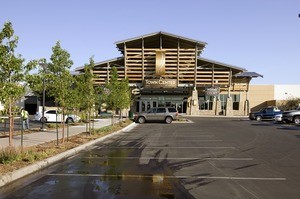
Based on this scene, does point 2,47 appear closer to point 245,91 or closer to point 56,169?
point 56,169

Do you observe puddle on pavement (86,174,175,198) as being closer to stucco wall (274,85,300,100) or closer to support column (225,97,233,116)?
support column (225,97,233,116)

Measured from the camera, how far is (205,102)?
63.4m

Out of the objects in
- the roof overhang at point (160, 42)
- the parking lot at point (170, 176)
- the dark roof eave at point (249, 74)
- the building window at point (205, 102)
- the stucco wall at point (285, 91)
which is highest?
the roof overhang at point (160, 42)

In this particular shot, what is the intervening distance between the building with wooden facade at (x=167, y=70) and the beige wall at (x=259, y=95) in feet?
33.2

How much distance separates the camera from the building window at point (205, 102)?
6319cm

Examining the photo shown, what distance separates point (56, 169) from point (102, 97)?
18557 millimetres

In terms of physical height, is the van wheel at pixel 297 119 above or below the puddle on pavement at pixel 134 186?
above

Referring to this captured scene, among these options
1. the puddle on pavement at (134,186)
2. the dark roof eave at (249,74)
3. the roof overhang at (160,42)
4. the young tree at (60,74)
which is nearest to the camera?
the puddle on pavement at (134,186)

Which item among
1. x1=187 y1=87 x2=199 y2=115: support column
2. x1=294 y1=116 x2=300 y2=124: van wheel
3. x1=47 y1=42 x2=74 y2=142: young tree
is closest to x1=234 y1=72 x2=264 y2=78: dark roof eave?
x1=187 y1=87 x2=199 y2=115: support column

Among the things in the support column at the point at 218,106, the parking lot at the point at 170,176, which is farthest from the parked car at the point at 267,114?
the parking lot at the point at 170,176

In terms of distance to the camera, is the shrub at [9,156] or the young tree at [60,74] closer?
the shrub at [9,156]

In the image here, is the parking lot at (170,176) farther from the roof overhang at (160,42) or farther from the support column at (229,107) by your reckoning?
the support column at (229,107)

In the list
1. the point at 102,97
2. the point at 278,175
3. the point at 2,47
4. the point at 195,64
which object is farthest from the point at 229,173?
the point at 195,64

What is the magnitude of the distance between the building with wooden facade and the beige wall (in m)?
10.1
